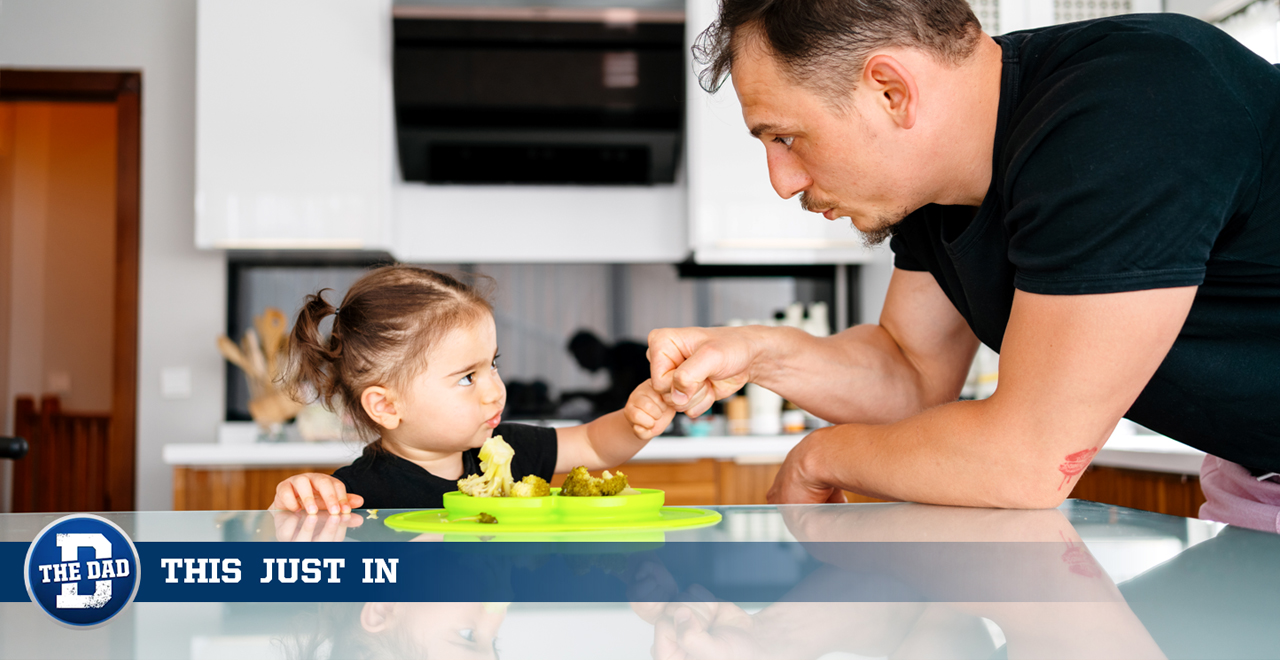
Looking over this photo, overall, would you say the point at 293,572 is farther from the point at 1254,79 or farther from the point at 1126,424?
the point at 1126,424

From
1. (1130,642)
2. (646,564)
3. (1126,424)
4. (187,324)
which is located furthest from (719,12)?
(187,324)

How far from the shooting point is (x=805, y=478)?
3.21ft

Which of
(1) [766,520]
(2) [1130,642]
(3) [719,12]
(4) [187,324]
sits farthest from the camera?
(4) [187,324]

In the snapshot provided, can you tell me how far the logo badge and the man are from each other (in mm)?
618

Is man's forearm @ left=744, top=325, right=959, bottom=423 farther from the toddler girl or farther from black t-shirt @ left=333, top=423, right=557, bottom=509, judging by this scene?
black t-shirt @ left=333, top=423, right=557, bottom=509

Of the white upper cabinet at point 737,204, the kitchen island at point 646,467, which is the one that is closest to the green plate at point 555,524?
the kitchen island at point 646,467

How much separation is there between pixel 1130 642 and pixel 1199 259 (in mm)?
503

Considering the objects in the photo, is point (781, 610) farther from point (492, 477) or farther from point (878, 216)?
point (878, 216)

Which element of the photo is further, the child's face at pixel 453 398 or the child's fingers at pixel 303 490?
the child's face at pixel 453 398

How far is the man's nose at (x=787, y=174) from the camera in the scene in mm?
992

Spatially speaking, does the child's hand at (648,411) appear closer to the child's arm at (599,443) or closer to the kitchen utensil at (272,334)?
the child's arm at (599,443)

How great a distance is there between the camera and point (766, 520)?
683 millimetres

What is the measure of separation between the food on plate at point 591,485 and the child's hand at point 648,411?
312mm

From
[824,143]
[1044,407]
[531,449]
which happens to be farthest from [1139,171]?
[531,449]
